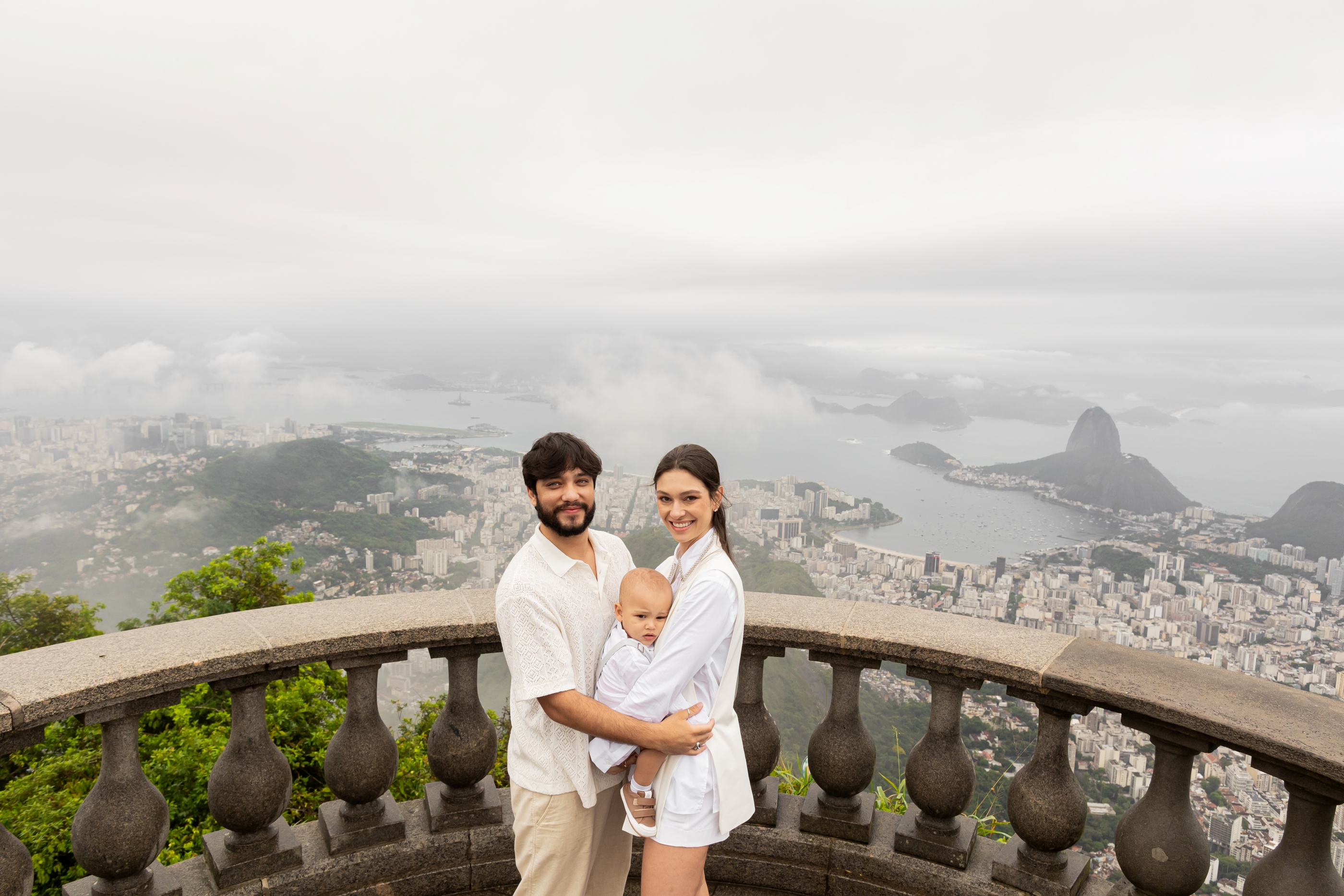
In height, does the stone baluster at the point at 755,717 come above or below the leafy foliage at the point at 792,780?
above

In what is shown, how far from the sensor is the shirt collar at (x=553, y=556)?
221cm

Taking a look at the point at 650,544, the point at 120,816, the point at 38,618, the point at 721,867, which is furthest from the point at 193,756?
the point at 650,544

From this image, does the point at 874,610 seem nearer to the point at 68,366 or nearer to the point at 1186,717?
the point at 1186,717

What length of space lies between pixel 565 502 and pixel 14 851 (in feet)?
6.25

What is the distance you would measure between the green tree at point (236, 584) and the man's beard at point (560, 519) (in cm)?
1193

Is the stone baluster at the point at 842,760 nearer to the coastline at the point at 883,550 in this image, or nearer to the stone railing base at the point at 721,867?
the stone railing base at the point at 721,867

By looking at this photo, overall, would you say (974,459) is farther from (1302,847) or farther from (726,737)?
(726,737)

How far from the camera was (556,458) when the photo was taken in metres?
2.21

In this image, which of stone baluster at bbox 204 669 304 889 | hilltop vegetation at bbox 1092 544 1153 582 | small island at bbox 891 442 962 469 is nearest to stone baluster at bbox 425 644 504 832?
stone baluster at bbox 204 669 304 889

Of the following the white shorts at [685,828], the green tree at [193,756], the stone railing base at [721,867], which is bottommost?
the green tree at [193,756]

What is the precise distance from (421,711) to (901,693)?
719 centimetres

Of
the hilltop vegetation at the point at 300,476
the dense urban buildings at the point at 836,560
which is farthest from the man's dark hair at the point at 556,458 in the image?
the hilltop vegetation at the point at 300,476

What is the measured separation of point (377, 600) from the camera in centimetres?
323

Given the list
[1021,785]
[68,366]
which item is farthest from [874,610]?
[68,366]
